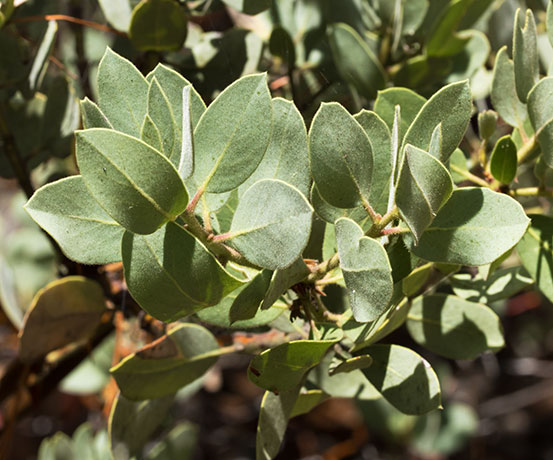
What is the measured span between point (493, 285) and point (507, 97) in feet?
0.59

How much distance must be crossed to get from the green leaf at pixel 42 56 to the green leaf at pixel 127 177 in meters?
0.38

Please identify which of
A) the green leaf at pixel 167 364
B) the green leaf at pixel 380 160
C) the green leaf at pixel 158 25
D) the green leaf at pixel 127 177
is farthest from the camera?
the green leaf at pixel 158 25

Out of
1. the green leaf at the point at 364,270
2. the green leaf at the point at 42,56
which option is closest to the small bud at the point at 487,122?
the green leaf at the point at 364,270

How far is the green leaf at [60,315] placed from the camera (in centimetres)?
81

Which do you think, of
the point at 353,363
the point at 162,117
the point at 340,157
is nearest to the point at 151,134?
the point at 162,117

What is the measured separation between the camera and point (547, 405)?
1885 mm

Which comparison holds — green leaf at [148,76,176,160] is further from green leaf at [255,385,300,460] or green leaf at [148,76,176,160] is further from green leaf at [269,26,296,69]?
green leaf at [269,26,296,69]

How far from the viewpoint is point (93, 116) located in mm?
470

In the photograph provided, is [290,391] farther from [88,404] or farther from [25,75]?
[88,404]

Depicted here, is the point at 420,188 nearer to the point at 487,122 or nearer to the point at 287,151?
the point at 287,151

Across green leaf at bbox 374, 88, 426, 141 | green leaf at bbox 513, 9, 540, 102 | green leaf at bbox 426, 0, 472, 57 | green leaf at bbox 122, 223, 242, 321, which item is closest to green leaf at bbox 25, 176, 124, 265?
green leaf at bbox 122, 223, 242, 321

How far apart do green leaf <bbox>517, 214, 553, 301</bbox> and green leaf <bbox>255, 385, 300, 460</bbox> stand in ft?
0.75

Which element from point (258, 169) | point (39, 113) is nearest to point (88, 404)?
point (39, 113)

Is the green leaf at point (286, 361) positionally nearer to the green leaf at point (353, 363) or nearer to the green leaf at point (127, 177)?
the green leaf at point (353, 363)
